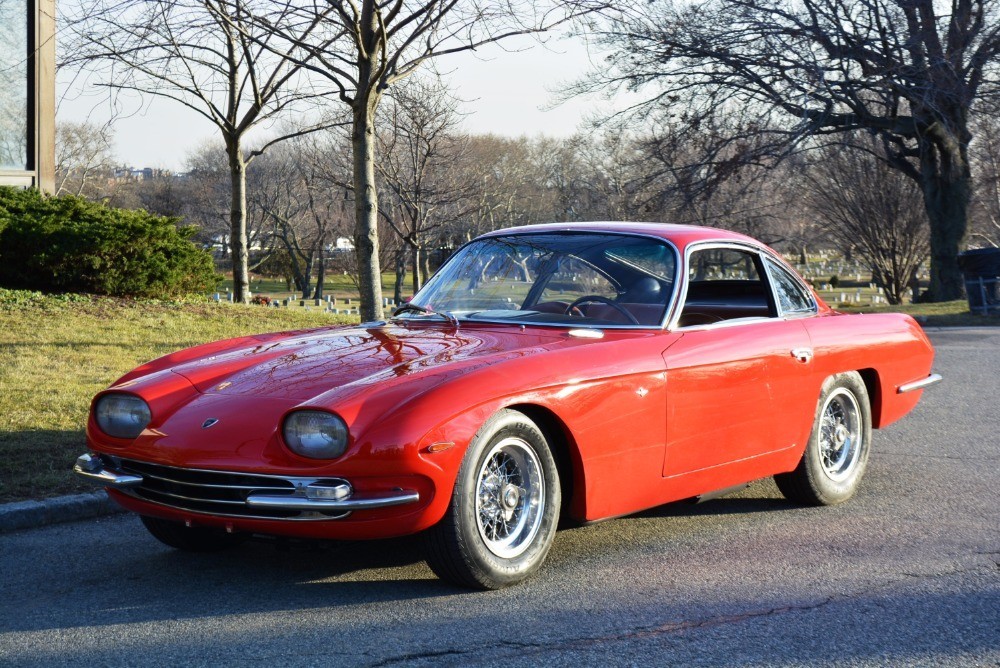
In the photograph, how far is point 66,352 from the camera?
429 inches

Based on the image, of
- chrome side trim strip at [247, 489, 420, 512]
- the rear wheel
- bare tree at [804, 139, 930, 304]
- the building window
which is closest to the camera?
chrome side trim strip at [247, 489, 420, 512]

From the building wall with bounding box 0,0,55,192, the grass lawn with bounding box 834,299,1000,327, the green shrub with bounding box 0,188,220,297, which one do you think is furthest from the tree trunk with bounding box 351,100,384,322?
the grass lawn with bounding box 834,299,1000,327

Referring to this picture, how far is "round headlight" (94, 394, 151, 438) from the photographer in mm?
4363

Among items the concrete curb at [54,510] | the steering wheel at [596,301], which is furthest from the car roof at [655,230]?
the concrete curb at [54,510]

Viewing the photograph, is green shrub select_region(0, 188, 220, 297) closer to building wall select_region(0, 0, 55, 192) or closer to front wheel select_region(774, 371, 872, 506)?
building wall select_region(0, 0, 55, 192)

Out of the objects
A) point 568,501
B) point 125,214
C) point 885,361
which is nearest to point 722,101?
point 125,214

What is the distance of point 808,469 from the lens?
5.57 meters

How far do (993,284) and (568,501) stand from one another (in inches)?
741

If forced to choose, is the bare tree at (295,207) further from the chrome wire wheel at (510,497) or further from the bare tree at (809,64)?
the chrome wire wheel at (510,497)

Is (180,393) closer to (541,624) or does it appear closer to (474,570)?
(474,570)

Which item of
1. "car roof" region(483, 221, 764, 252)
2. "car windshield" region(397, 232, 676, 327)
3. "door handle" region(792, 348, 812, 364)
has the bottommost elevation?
"door handle" region(792, 348, 812, 364)

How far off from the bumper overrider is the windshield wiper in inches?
61.1

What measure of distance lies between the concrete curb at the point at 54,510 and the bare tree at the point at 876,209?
89.1ft

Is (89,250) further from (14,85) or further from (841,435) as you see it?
(841,435)
